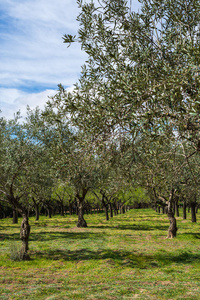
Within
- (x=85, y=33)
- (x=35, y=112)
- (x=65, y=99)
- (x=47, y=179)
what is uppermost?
(x=35, y=112)

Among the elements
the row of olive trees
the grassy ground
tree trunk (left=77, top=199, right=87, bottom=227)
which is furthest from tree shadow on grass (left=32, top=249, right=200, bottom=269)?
tree trunk (left=77, top=199, right=87, bottom=227)

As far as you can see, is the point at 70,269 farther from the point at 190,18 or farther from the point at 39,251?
the point at 190,18

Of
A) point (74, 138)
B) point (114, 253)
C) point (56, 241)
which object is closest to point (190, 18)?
point (74, 138)

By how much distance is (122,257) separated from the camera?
18.9m

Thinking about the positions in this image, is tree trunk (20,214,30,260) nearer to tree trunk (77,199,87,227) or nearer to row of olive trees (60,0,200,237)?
row of olive trees (60,0,200,237)

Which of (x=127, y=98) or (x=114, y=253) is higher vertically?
(x=127, y=98)

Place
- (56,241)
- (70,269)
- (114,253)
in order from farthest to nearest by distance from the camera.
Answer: (56,241)
(114,253)
(70,269)

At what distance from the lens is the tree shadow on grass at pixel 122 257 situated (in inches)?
676

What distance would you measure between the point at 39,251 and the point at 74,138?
1479 cm

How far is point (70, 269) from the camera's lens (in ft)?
52.8

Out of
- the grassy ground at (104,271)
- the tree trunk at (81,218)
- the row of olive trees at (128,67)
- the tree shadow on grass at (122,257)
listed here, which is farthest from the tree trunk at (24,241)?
the tree trunk at (81,218)

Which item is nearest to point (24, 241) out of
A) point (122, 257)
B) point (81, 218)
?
point (122, 257)

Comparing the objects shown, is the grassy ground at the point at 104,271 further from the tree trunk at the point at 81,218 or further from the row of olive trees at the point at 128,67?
the tree trunk at the point at 81,218

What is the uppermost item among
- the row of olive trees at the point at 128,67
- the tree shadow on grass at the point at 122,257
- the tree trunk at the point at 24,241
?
the row of olive trees at the point at 128,67
